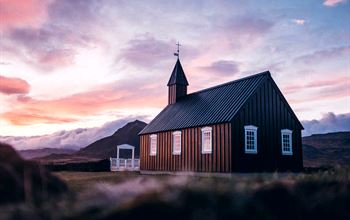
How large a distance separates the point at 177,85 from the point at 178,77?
0.78 metres

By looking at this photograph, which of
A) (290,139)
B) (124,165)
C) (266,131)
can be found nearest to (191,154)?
(266,131)

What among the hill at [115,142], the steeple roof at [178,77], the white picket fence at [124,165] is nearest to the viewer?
the steeple roof at [178,77]

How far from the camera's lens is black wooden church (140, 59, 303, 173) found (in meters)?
20.9

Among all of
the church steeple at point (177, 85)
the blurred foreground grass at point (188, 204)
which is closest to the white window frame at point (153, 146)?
the church steeple at point (177, 85)

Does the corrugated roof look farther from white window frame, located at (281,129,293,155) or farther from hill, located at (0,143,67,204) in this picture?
hill, located at (0,143,67,204)

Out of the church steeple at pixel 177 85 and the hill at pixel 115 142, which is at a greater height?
the church steeple at pixel 177 85

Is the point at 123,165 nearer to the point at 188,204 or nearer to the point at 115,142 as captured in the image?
the point at 188,204

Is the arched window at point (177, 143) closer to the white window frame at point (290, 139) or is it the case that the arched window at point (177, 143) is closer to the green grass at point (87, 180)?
the green grass at point (87, 180)

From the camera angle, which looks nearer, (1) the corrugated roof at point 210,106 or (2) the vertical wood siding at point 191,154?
(2) the vertical wood siding at point 191,154

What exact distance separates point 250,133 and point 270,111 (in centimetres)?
240

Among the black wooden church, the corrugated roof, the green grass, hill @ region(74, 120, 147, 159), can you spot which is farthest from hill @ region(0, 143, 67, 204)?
hill @ region(74, 120, 147, 159)

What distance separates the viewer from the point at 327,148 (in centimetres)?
6356

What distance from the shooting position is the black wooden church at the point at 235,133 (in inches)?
822

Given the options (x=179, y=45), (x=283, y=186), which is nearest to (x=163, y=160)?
(x=179, y=45)
